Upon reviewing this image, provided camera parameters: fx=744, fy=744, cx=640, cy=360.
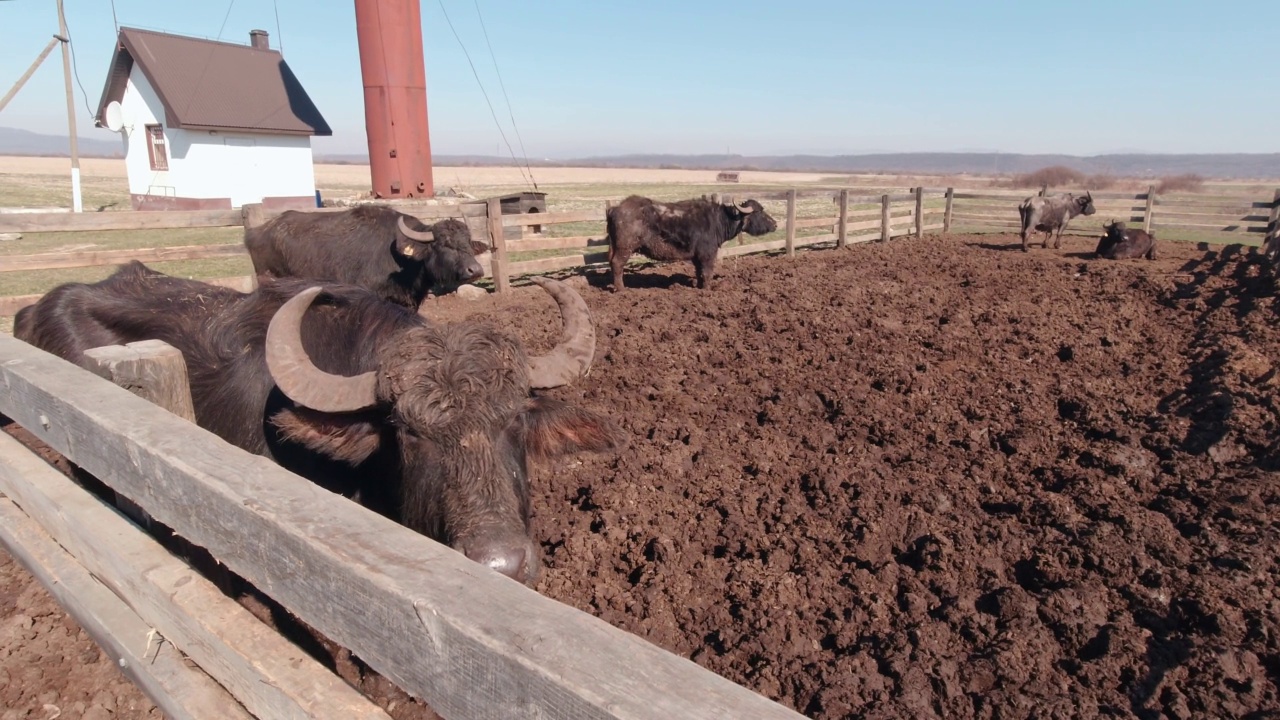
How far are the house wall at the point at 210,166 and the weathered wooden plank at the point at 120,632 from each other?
27.9 meters

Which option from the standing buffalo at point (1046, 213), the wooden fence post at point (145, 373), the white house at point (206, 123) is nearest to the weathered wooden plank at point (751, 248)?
the standing buffalo at point (1046, 213)

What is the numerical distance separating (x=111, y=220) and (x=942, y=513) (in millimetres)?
9037

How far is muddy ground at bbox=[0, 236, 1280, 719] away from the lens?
127 inches

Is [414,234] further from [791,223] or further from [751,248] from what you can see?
[791,223]

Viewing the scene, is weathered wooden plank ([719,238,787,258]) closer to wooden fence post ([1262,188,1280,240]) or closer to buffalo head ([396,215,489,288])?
buffalo head ([396,215,489,288])

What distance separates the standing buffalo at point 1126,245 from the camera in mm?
16328

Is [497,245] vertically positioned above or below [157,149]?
below

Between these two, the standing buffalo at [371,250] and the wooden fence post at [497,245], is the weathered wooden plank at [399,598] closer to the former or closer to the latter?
the standing buffalo at [371,250]

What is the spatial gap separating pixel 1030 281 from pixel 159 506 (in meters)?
13.5

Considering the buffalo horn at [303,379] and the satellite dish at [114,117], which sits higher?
the satellite dish at [114,117]

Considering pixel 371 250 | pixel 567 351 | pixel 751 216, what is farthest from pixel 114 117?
pixel 567 351

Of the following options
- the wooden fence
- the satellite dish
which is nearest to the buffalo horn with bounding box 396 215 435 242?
the wooden fence

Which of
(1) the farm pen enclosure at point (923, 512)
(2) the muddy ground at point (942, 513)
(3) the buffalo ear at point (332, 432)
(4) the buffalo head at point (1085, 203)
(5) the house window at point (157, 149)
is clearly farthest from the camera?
(5) the house window at point (157, 149)

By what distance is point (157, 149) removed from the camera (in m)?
29.9
